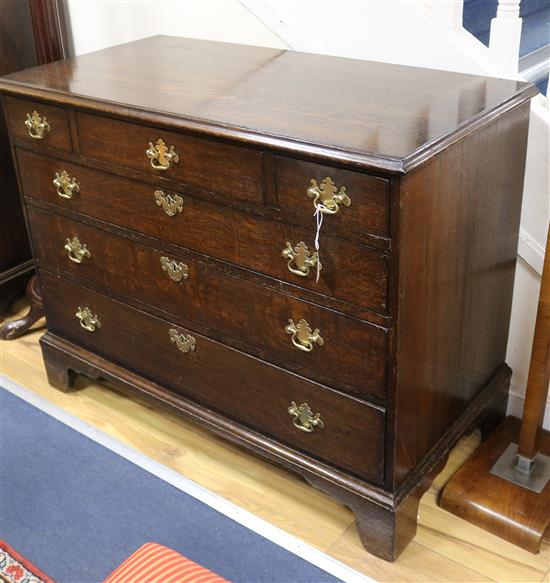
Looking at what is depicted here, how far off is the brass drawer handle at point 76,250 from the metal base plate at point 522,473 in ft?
3.68

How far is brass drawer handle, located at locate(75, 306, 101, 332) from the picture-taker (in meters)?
2.17

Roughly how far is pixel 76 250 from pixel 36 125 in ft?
1.06

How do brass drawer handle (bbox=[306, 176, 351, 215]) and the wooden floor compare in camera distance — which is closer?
brass drawer handle (bbox=[306, 176, 351, 215])

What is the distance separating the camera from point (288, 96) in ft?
5.59

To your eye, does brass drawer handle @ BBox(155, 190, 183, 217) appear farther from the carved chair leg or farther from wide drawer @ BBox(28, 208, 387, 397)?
the carved chair leg

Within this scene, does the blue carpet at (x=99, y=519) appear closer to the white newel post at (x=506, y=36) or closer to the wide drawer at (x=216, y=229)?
the wide drawer at (x=216, y=229)

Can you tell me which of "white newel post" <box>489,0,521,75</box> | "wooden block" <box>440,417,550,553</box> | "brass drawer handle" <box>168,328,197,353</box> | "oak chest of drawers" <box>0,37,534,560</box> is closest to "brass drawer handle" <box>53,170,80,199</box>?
"oak chest of drawers" <box>0,37,534,560</box>

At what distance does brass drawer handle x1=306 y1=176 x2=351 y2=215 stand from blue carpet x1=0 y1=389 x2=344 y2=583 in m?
0.81

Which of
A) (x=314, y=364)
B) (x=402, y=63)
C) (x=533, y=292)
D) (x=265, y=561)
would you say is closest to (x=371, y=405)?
(x=314, y=364)

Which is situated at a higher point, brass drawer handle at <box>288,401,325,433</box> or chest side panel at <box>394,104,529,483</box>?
chest side panel at <box>394,104,529,483</box>

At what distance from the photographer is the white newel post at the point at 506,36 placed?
1765 millimetres

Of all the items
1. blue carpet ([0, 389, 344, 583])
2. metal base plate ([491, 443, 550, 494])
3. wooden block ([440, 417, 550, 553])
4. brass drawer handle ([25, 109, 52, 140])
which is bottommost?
blue carpet ([0, 389, 344, 583])

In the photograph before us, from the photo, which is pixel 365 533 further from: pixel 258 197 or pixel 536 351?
pixel 258 197

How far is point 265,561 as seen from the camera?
1810 mm
